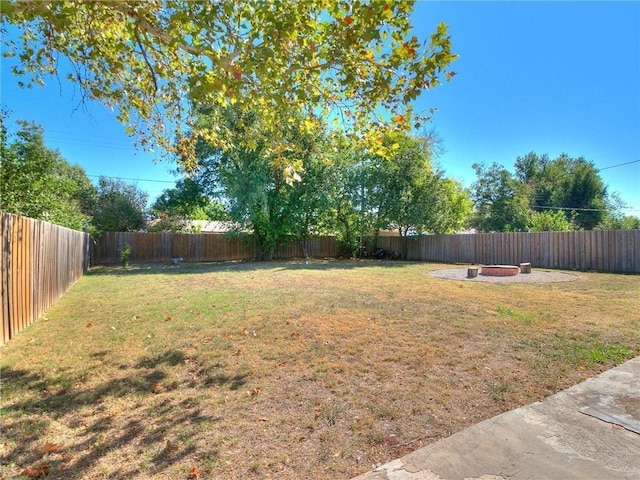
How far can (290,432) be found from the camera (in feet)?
7.78

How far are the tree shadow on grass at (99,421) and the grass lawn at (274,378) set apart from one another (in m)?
0.01

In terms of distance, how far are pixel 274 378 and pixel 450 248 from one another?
17.4 m

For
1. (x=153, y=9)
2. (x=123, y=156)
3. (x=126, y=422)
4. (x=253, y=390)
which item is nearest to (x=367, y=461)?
(x=253, y=390)

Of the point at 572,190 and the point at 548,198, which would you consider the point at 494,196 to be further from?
the point at 572,190

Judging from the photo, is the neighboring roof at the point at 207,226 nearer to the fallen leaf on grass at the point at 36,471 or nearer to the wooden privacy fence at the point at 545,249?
the wooden privacy fence at the point at 545,249

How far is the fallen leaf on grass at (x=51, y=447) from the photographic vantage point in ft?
7.02

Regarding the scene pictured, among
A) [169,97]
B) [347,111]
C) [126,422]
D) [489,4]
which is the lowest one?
[126,422]

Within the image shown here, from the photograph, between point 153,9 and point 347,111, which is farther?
point 347,111

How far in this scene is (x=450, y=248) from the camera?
1888 cm

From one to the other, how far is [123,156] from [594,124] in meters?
28.1

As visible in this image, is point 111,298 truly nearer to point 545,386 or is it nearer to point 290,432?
point 290,432

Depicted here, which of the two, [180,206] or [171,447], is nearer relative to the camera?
[171,447]

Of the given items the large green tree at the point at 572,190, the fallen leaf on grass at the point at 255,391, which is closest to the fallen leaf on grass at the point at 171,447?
the fallen leaf on grass at the point at 255,391

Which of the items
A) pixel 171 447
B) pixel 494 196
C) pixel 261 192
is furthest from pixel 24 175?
pixel 494 196
